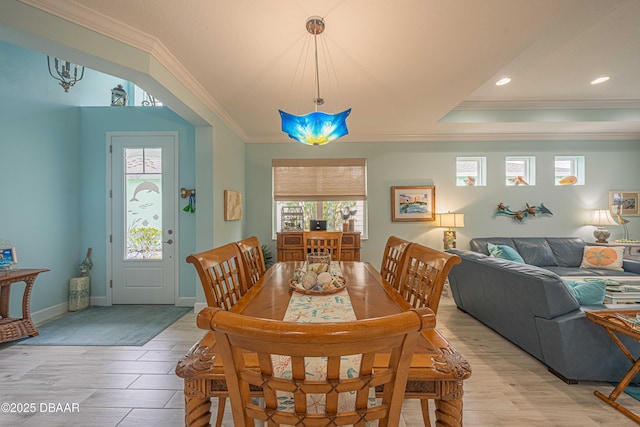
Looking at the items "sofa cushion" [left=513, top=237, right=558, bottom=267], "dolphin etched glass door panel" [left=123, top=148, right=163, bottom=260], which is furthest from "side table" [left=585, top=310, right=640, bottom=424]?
"dolphin etched glass door panel" [left=123, top=148, right=163, bottom=260]

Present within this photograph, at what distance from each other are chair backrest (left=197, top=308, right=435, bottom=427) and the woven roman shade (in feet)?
13.7

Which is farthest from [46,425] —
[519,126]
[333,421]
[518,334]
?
[519,126]

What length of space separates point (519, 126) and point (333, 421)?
506 centimetres

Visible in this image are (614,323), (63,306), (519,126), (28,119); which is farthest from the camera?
(519,126)

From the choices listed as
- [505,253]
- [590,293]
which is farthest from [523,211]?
[590,293]

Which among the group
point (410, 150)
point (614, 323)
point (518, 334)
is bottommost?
point (518, 334)

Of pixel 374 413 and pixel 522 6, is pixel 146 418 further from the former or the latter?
pixel 522 6

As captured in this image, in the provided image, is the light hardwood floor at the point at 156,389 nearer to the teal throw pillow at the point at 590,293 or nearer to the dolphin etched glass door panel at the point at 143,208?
the teal throw pillow at the point at 590,293

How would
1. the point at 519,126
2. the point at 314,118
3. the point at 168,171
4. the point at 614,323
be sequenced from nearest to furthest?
1. the point at 614,323
2. the point at 314,118
3. the point at 168,171
4. the point at 519,126

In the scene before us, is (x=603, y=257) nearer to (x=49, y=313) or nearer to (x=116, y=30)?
(x=116, y=30)

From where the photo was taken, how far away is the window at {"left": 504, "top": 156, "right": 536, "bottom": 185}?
4.73 meters

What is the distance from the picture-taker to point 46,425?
5.43 feet

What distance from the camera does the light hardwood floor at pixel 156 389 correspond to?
1.70 m

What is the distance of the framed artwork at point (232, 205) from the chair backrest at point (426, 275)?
269 cm
